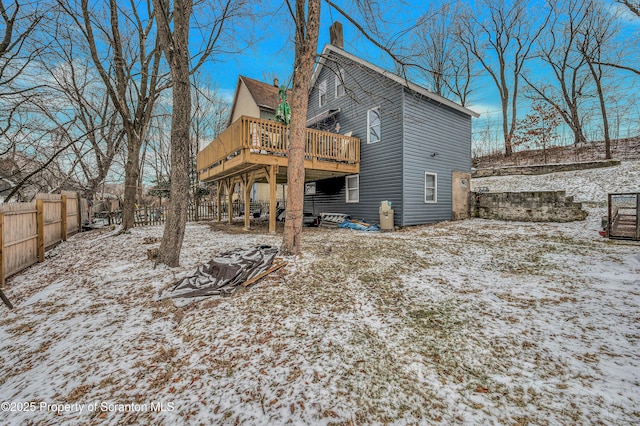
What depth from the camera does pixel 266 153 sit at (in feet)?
26.4

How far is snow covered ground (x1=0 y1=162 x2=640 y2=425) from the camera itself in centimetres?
168

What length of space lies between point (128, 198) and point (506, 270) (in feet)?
39.1

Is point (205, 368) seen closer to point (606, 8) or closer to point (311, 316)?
point (311, 316)

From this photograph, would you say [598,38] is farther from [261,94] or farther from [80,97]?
[80,97]

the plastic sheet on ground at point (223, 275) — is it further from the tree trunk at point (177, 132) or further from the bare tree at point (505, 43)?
the bare tree at point (505, 43)

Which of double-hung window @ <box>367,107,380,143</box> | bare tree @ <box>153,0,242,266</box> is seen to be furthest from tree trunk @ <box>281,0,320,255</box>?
double-hung window @ <box>367,107,380,143</box>

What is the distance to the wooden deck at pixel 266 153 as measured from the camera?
7723 millimetres

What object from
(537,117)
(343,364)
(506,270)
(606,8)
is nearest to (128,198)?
(343,364)

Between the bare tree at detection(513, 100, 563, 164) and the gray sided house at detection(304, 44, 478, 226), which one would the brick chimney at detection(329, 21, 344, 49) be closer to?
the gray sided house at detection(304, 44, 478, 226)

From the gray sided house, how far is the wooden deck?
1.05 meters

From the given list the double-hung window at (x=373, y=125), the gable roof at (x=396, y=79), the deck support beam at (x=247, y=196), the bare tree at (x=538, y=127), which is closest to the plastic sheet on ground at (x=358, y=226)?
the double-hung window at (x=373, y=125)

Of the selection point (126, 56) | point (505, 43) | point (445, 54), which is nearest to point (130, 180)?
point (126, 56)

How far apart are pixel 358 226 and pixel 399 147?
3.47m

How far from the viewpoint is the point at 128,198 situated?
9477 mm
